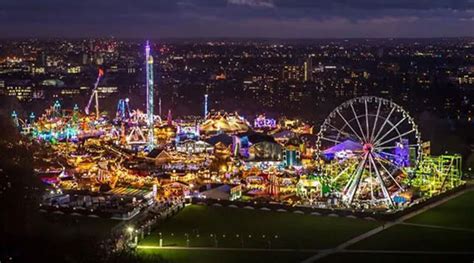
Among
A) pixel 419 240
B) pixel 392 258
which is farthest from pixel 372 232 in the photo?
pixel 392 258

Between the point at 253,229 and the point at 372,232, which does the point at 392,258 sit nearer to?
the point at 372,232

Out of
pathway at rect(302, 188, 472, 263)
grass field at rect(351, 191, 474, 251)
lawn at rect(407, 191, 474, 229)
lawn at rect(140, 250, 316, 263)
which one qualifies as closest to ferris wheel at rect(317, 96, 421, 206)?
pathway at rect(302, 188, 472, 263)

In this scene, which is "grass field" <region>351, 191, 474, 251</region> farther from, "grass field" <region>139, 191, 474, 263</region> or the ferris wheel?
the ferris wheel

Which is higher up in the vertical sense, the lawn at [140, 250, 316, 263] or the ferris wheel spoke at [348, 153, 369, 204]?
the ferris wheel spoke at [348, 153, 369, 204]

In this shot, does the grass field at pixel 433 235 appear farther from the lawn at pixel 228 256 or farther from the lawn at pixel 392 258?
the lawn at pixel 228 256

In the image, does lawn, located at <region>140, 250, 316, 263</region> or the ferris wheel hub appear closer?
lawn, located at <region>140, 250, 316, 263</region>

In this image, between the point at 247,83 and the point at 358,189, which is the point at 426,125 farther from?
the point at 247,83

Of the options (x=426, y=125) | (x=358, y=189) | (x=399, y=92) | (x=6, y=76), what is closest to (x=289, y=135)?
(x=426, y=125)
